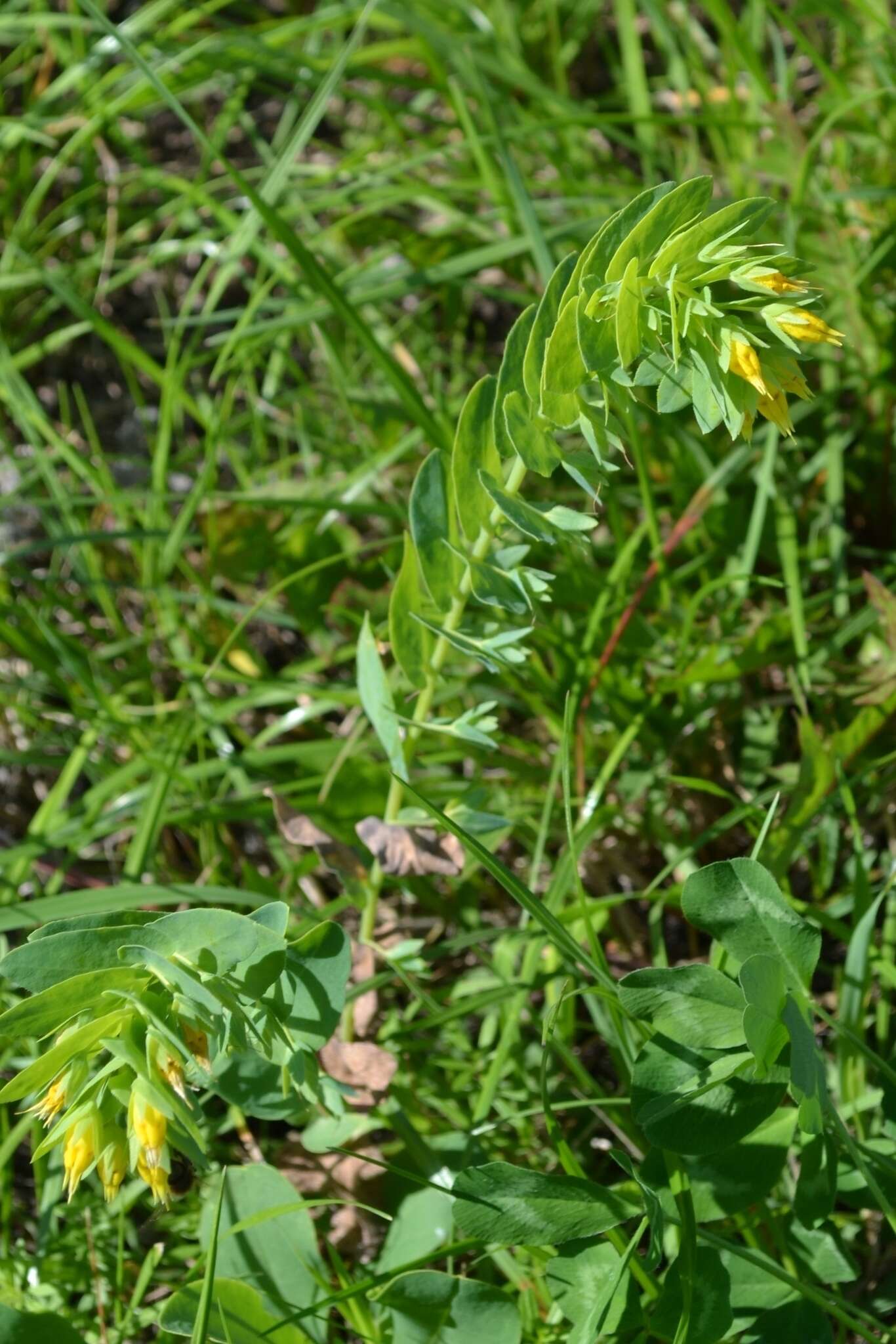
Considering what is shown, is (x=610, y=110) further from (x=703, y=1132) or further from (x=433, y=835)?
(x=703, y=1132)

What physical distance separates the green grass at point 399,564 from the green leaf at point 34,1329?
0.44 feet

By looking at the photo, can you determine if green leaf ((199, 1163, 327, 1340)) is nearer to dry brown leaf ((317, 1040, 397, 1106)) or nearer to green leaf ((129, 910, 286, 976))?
dry brown leaf ((317, 1040, 397, 1106))

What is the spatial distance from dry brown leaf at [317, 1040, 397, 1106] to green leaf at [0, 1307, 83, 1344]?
35cm

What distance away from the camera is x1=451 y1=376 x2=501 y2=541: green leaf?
116 centimetres

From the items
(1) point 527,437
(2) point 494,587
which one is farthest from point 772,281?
(2) point 494,587

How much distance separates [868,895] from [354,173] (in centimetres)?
163

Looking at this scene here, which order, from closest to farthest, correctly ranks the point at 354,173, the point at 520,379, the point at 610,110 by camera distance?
1. the point at 520,379
2. the point at 354,173
3. the point at 610,110

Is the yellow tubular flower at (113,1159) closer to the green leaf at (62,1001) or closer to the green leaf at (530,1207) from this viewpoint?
the green leaf at (62,1001)

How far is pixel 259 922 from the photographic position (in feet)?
3.47

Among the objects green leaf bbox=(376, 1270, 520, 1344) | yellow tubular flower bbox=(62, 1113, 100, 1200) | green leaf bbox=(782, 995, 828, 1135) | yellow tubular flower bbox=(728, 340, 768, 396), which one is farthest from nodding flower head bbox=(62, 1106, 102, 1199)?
yellow tubular flower bbox=(728, 340, 768, 396)

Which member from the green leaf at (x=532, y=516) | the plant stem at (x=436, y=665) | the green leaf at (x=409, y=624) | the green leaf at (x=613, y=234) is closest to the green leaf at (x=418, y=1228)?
the plant stem at (x=436, y=665)

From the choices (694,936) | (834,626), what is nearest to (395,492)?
(834,626)

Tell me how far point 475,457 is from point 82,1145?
718 mm

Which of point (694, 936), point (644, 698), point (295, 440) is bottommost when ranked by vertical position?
point (694, 936)
